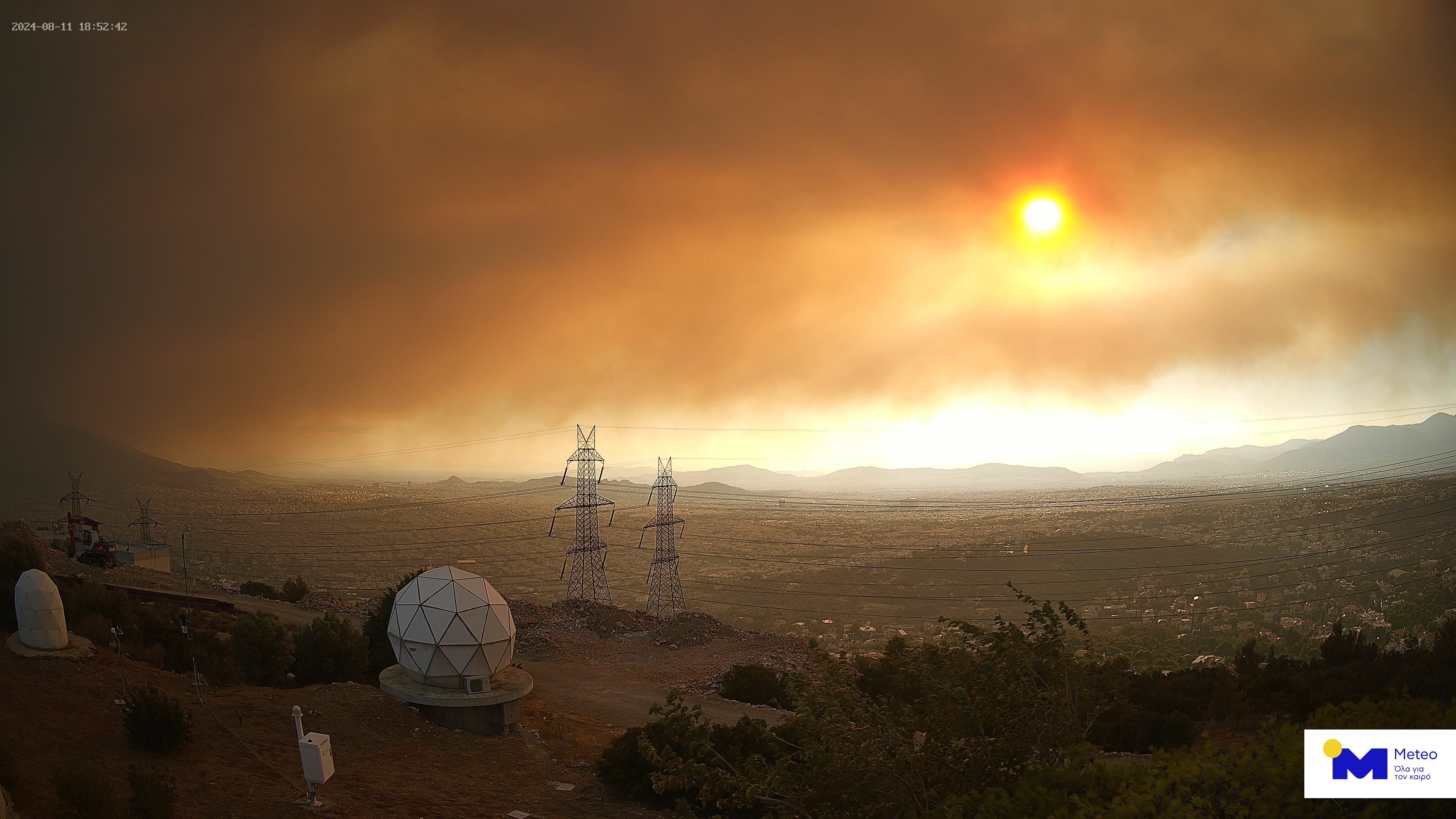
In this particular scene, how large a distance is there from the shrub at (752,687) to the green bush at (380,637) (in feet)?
37.9

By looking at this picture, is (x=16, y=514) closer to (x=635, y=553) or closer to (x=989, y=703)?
(x=635, y=553)

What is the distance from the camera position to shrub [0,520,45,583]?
25.1m

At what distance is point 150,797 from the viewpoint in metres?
10.0

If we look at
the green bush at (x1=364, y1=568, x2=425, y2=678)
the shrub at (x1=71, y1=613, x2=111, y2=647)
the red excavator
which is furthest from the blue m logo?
the red excavator

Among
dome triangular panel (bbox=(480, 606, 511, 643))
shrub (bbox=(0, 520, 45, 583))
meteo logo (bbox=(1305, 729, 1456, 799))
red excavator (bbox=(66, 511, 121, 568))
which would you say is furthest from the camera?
red excavator (bbox=(66, 511, 121, 568))

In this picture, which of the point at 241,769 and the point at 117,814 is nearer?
the point at 117,814

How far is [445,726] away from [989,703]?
1456 centimetres

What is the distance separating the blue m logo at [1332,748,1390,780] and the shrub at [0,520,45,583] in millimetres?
32672

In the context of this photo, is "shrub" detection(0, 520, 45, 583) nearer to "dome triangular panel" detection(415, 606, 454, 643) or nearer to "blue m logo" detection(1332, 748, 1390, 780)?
"dome triangular panel" detection(415, 606, 454, 643)

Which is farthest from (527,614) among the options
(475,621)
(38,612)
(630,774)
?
(630,774)

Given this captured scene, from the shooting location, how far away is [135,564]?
46.1m

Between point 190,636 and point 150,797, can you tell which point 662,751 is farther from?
point 190,636

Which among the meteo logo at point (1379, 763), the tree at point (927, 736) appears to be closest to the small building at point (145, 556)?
the tree at point (927, 736)

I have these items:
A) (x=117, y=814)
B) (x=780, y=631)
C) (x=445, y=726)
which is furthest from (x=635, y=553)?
(x=117, y=814)
